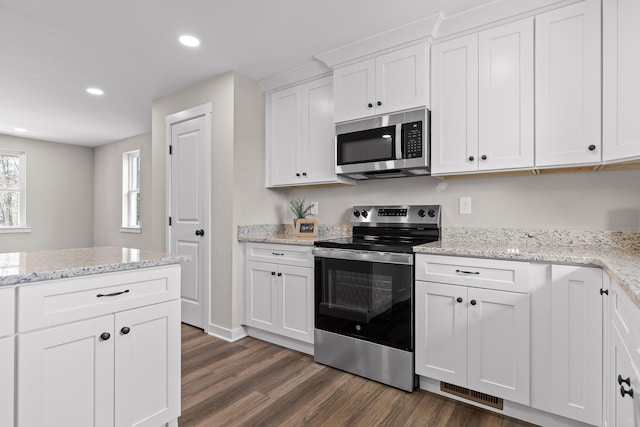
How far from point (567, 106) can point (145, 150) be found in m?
5.56

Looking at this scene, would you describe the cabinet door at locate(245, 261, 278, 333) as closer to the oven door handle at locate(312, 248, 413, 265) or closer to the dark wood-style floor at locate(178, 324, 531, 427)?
the dark wood-style floor at locate(178, 324, 531, 427)

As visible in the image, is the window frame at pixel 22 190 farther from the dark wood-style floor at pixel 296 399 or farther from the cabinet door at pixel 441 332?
the cabinet door at pixel 441 332

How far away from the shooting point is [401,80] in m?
2.48

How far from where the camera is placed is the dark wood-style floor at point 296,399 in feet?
6.17

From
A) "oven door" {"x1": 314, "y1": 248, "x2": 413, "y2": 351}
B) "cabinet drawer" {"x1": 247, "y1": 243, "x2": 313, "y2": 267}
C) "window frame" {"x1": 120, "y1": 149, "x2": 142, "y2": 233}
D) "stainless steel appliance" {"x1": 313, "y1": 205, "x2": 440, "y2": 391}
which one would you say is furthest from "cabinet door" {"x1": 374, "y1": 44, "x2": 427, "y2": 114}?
"window frame" {"x1": 120, "y1": 149, "x2": 142, "y2": 233}

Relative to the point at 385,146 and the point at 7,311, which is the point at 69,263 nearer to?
the point at 7,311

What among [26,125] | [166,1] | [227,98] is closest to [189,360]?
[227,98]

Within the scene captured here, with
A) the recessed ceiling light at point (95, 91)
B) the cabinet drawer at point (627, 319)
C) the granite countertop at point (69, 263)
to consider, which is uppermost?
the recessed ceiling light at point (95, 91)

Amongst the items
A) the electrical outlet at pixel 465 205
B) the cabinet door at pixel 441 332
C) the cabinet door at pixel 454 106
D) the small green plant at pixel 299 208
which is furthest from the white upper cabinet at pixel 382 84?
the cabinet door at pixel 441 332

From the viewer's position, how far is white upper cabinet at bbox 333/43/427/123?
95.1 inches

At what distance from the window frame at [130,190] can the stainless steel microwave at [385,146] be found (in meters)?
4.52

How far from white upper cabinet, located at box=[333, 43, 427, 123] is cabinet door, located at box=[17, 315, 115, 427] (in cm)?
212

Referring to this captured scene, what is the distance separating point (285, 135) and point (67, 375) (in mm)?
2463

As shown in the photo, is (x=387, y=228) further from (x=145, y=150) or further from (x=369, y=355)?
(x=145, y=150)
